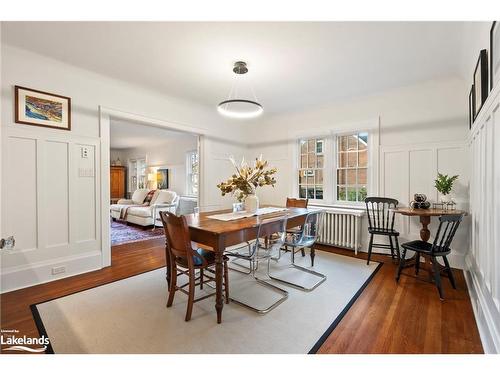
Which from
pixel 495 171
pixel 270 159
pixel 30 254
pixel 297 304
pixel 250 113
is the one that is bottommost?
pixel 297 304

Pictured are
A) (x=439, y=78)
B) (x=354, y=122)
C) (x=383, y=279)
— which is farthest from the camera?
(x=354, y=122)

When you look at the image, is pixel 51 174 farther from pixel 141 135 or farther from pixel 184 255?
pixel 141 135

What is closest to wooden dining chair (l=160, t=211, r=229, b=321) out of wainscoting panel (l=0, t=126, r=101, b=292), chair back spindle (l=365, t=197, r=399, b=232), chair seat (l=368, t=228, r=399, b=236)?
wainscoting panel (l=0, t=126, r=101, b=292)

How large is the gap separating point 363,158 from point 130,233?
5117 mm

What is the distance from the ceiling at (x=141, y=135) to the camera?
5.76m

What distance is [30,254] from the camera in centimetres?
262

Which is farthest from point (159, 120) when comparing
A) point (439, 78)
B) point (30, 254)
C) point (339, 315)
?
point (439, 78)

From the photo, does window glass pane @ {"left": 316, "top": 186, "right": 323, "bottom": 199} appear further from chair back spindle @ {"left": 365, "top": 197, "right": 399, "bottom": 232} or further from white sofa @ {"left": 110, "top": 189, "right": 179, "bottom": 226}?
white sofa @ {"left": 110, "top": 189, "right": 179, "bottom": 226}

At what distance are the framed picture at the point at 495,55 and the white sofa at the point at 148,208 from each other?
5.52 m

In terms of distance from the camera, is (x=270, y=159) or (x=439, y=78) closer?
(x=439, y=78)

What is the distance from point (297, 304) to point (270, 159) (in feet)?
11.0

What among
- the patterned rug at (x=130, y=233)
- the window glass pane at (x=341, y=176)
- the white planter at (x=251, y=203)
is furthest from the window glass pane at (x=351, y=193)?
the patterned rug at (x=130, y=233)

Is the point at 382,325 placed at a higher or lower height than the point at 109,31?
lower

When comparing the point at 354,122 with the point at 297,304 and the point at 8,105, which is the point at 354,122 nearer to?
the point at 297,304
